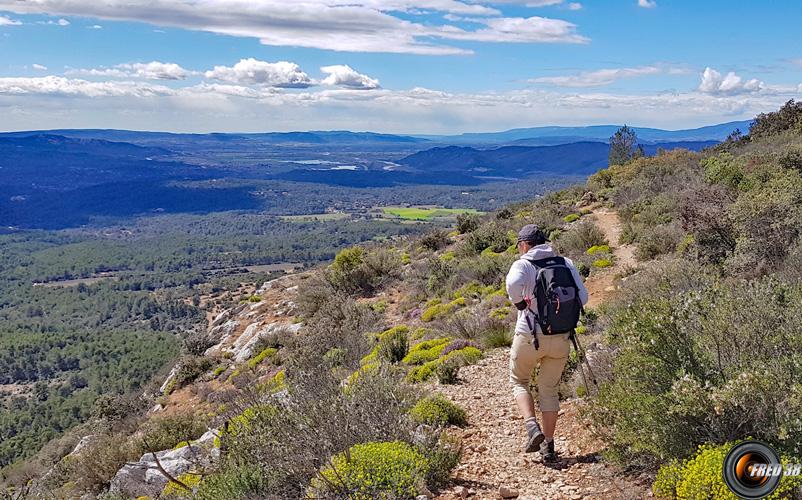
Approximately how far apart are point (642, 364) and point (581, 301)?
810 millimetres

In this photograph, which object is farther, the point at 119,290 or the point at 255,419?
the point at 119,290

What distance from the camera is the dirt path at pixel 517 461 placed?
14.3 ft

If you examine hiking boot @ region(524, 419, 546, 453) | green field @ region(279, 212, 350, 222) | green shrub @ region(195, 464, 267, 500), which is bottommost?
green field @ region(279, 212, 350, 222)

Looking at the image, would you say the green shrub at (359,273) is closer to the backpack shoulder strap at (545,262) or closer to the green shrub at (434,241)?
the green shrub at (434,241)

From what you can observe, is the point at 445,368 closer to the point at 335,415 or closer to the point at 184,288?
the point at 335,415

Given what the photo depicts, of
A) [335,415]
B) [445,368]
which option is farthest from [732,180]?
[335,415]

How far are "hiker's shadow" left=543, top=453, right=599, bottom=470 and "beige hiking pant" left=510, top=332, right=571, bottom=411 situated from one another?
44cm

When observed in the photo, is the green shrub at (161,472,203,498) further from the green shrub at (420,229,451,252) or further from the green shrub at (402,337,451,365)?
the green shrub at (420,229,451,252)

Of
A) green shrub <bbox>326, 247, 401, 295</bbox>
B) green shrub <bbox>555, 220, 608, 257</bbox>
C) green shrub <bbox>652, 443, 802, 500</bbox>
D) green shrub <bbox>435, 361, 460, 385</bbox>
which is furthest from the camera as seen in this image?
green shrub <bbox>326, 247, 401, 295</bbox>

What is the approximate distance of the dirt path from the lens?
14.3 feet

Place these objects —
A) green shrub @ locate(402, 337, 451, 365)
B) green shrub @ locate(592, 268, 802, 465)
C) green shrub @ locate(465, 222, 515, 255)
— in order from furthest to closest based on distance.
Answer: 1. green shrub @ locate(465, 222, 515, 255)
2. green shrub @ locate(402, 337, 451, 365)
3. green shrub @ locate(592, 268, 802, 465)

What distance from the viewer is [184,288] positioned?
351ft

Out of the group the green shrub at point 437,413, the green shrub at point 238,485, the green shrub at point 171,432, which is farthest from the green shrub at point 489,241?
the green shrub at point 238,485

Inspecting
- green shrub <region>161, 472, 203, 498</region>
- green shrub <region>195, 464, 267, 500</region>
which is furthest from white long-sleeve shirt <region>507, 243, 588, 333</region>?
green shrub <region>161, 472, 203, 498</region>
